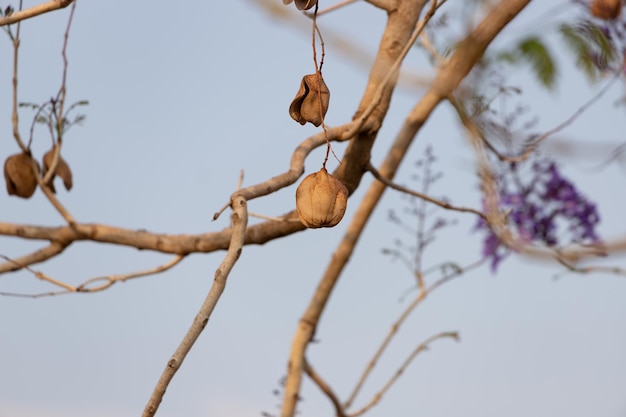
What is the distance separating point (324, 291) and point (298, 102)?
1.55 meters

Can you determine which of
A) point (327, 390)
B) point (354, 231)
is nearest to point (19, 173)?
point (354, 231)

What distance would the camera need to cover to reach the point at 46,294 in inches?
79.8

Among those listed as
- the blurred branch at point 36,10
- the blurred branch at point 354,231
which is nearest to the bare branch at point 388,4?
the blurred branch at point 354,231

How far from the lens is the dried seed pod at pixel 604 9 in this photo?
61.7 inches

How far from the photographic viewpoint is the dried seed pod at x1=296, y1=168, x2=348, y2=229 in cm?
122

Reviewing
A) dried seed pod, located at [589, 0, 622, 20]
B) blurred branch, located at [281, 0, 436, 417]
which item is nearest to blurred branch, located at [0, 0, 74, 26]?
blurred branch, located at [281, 0, 436, 417]

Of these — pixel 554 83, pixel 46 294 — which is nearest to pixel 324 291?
pixel 46 294

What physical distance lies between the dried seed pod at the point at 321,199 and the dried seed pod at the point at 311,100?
0.08 meters

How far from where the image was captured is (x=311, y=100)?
47.2 inches

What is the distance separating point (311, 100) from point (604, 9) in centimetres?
66

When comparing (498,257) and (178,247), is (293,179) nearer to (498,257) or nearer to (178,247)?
(178,247)

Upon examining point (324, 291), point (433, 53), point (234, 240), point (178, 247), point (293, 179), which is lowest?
point (234, 240)

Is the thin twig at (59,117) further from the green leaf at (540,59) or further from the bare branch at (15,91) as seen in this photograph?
the green leaf at (540,59)

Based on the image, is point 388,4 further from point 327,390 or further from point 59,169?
point 327,390
